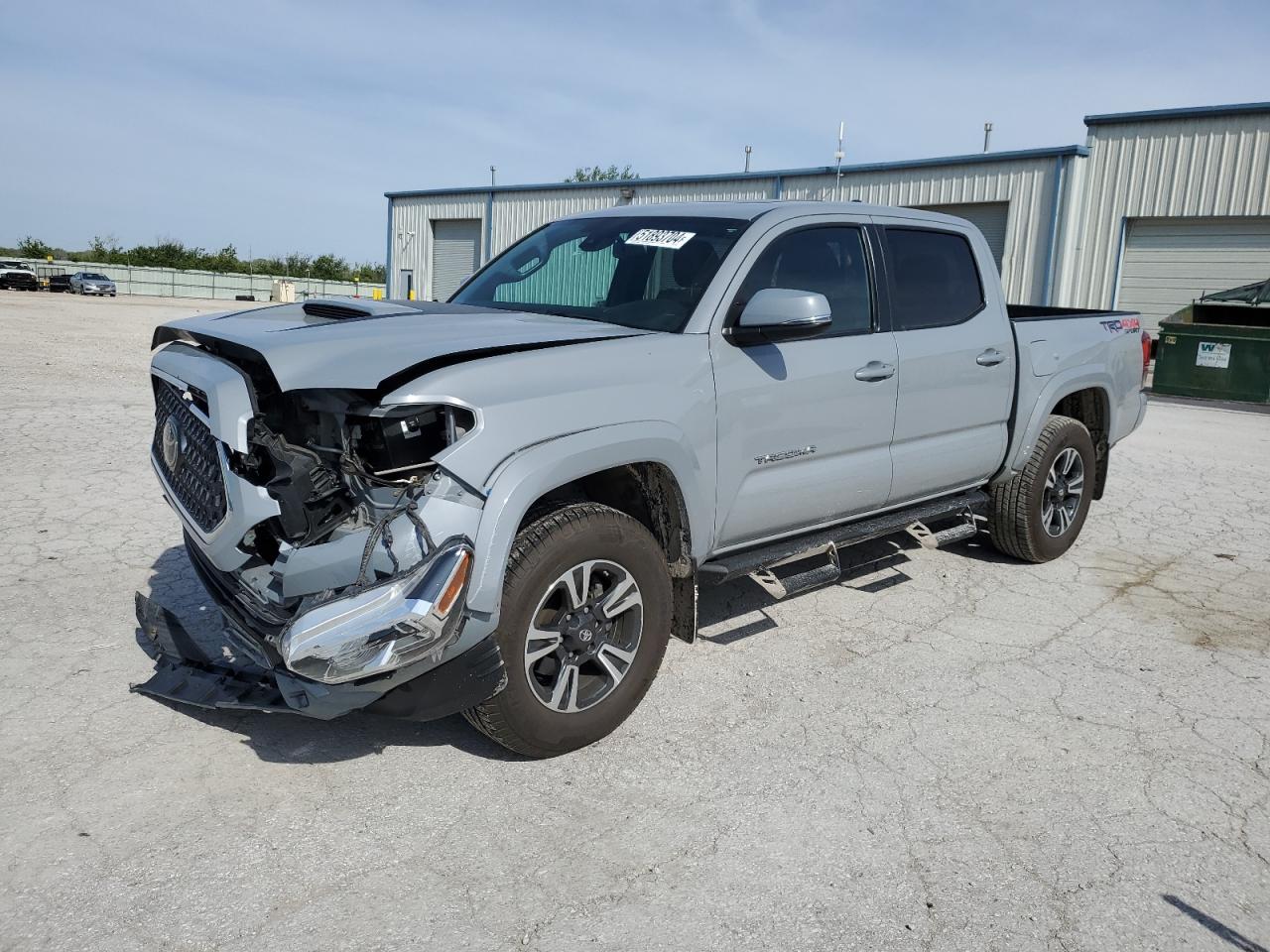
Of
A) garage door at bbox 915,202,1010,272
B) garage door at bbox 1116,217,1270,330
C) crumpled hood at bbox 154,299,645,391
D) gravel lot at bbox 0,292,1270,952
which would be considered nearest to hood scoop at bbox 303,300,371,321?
crumpled hood at bbox 154,299,645,391

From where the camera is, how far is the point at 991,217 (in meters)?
21.5

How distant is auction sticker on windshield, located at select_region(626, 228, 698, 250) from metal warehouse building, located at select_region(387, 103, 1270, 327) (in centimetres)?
1229

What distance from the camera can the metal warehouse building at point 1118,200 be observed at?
18.1 m

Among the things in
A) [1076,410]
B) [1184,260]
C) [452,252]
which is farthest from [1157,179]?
[452,252]

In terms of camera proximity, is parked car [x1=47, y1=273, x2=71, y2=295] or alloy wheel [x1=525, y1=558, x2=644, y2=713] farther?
parked car [x1=47, y1=273, x2=71, y2=295]

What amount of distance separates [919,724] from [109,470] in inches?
241

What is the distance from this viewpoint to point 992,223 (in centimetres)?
2145

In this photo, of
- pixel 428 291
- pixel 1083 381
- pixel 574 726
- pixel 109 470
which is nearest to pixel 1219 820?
pixel 574 726

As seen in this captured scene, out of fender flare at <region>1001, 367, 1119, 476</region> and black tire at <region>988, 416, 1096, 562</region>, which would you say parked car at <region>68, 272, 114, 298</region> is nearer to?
black tire at <region>988, 416, 1096, 562</region>

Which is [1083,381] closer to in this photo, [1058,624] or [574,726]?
[1058,624]

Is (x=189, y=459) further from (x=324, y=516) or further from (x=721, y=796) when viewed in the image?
(x=721, y=796)

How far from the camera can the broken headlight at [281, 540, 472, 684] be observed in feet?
9.25

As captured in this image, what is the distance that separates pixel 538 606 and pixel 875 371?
2.10 m

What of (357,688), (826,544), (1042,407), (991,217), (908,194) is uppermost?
(908,194)
